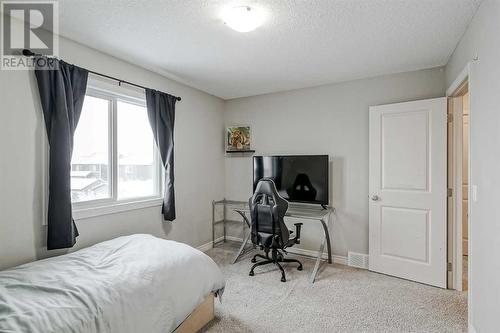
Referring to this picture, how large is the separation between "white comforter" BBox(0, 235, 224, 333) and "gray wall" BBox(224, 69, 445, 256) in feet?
6.71

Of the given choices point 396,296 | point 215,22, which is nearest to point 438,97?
point 396,296

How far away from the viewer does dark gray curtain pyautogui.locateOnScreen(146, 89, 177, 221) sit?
312 centimetres

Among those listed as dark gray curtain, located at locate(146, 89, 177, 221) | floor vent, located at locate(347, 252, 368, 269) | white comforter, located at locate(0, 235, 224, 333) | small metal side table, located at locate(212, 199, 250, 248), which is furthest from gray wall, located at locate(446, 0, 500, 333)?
dark gray curtain, located at locate(146, 89, 177, 221)

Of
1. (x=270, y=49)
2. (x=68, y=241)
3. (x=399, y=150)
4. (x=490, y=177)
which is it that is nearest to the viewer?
(x=490, y=177)

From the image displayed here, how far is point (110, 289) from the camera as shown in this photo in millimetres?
1527

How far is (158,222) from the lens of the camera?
3244 mm

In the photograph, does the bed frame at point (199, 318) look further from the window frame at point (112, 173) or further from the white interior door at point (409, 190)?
the white interior door at point (409, 190)

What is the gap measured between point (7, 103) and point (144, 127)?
1359mm

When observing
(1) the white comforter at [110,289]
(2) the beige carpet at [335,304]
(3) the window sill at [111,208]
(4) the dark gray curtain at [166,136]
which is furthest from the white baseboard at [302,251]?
(1) the white comforter at [110,289]

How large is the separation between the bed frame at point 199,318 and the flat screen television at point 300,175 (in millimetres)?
1869

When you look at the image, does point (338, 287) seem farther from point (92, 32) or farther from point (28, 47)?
point (28, 47)

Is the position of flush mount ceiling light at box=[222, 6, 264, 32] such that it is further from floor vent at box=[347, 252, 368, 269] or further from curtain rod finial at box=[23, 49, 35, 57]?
floor vent at box=[347, 252, 368, 269]

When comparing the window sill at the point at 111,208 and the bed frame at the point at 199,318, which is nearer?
the bed frame at the point at 199,318

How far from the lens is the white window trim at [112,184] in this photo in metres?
2.19
